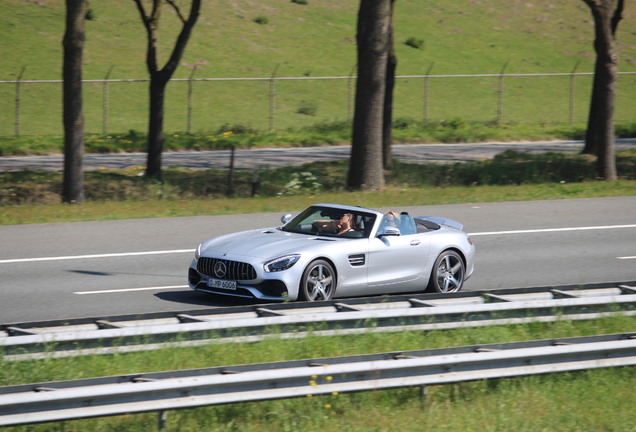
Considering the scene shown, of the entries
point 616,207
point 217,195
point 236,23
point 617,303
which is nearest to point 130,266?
point 617,303

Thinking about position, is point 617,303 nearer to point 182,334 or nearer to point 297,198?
point 182,334

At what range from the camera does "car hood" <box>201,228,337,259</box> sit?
35.9 ft

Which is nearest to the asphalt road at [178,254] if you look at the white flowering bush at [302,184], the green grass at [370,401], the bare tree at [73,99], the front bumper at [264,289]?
the front bumper at [264,289]

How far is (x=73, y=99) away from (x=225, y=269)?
36.1 ft

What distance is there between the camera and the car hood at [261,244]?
10945 millimetres

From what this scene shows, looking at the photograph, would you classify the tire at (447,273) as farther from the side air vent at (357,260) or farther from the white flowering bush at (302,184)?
the white flowering bush at (302,184)

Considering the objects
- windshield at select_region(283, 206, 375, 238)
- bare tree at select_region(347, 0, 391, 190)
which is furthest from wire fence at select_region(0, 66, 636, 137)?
windshield at select_region(283, 206, 375, 238)

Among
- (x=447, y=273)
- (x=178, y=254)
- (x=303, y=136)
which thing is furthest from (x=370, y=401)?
(x=303, y=136)

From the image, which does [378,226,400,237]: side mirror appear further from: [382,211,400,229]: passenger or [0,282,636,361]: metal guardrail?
[0,282,636,361]: metal guardrail

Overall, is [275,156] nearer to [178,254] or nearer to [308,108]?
[308,108]

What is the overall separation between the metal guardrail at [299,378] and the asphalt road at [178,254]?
4181 mm

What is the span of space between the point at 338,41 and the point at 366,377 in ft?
157

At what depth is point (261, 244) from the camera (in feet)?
36.9

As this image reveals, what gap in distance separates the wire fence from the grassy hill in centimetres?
9
